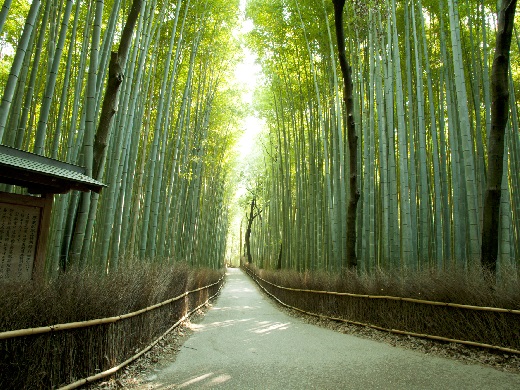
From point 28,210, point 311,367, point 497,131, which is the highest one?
point 497,131

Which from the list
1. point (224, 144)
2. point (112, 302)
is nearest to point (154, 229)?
point (112, 302)

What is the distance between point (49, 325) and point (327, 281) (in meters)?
4.82

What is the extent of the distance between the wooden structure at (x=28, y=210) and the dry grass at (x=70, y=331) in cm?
45

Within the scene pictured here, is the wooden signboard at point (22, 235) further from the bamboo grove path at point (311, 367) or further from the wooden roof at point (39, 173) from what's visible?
the bamboo grove path at point (311, 367)

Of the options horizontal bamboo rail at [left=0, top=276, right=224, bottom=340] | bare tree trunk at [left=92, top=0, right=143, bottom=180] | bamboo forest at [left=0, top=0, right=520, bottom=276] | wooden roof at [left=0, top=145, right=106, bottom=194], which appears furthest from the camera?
bamboo forest at [left=0, top=0, right=520, bottom=276]

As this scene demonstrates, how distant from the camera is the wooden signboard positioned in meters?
2.85

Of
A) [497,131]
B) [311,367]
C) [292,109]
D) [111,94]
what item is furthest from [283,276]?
[111,94]

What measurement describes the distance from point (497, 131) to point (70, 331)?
4.35 m

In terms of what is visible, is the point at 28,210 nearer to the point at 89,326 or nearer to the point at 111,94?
the point at 89,326

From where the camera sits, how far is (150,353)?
3.71m

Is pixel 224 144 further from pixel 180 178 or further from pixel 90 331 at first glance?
pixel 90 331

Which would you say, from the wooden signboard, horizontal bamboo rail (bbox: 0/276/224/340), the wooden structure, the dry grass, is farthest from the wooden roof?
horizontal bamboo rail (bbox: 0/276/224/340)

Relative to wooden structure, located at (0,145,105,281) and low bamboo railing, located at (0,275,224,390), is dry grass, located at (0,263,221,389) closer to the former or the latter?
low bamboo railing, located at (0,275,224,390)

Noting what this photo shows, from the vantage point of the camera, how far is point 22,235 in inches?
117
